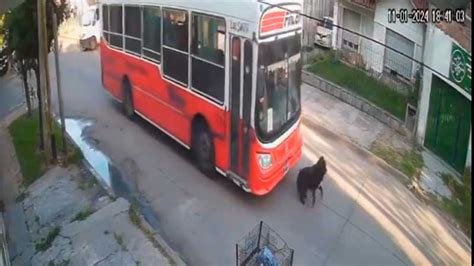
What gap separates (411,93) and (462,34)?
22.7 inches

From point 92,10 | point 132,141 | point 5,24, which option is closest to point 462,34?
point 132,141

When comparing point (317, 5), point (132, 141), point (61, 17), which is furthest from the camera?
point (61, 17)

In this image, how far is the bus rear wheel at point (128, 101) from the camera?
5.66 meters

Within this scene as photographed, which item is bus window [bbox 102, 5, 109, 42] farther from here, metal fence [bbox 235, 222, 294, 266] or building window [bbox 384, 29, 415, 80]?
building window [bbox 384, 29, 415, 80]

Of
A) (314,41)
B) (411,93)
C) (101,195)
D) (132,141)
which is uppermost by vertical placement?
(314,41)

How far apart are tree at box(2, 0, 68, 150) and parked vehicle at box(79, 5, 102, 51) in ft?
0.89

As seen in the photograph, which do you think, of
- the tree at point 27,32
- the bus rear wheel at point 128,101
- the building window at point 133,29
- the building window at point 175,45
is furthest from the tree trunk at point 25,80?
the building window at point 175,45

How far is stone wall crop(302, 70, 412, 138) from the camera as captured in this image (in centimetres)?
515

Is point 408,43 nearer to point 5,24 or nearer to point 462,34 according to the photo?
point 462,34

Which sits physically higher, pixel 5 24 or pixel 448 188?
pixel 5 24

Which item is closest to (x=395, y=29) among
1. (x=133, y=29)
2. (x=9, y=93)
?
(x=133, y=29)

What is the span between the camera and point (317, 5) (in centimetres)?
518

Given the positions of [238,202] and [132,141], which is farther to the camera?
[132,141]

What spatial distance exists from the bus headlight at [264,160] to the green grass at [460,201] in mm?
1188
